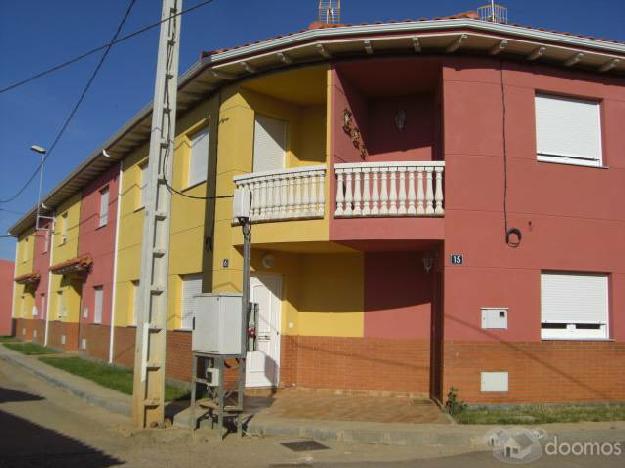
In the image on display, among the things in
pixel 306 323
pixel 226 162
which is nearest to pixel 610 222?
pixel 306 323

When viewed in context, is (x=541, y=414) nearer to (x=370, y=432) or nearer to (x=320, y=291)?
(x=370, y=432)

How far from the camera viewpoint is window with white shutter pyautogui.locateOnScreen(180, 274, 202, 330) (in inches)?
550

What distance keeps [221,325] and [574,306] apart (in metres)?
A: 6.17

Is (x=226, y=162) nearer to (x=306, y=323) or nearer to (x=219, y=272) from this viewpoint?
(x=219, y=272)

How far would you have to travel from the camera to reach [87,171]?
2214cm

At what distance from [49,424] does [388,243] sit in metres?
6.16

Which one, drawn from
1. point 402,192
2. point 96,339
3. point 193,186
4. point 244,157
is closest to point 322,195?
point 402,192

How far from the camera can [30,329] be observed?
32.4 m

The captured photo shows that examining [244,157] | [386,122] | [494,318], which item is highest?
[386,122]

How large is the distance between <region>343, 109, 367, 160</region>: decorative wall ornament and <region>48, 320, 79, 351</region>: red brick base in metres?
15.4

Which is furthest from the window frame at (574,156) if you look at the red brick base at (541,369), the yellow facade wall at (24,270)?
the yellow facade wall at (24,270)

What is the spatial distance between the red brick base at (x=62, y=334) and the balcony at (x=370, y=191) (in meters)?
15.3

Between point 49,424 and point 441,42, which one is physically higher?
point 441,42

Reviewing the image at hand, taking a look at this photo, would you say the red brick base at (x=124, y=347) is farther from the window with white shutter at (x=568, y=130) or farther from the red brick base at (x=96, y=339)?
the window with white shutter at (x=568, y=130)
